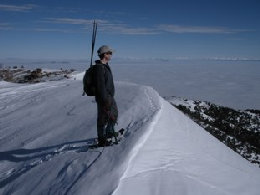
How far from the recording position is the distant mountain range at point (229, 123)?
30.2 m

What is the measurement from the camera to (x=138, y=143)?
672cm

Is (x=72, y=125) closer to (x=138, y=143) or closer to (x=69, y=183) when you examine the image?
(x=138, y=143)

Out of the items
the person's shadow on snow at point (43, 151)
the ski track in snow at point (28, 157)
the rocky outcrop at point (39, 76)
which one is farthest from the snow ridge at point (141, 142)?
the rocky outcrop at point (39, 76)

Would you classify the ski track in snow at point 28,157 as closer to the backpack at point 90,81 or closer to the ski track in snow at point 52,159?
the ski track in snow at point 52,159

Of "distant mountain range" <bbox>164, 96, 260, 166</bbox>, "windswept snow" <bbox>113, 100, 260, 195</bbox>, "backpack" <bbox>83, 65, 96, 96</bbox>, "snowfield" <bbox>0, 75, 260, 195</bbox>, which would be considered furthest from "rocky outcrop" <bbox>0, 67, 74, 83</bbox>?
"backpack" <bbox>83, 65, 96, 96</bbox>

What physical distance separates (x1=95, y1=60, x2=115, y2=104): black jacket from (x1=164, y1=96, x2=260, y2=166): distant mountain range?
905 inches

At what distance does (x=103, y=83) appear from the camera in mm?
6199

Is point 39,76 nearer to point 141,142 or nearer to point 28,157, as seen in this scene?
point 28,157

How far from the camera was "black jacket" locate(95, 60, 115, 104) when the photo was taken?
20.2 feet

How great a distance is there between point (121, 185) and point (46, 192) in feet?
5.09

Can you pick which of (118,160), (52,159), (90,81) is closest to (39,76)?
(52,159)

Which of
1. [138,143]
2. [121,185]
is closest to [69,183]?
[121,185]

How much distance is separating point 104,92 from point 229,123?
3799 cm

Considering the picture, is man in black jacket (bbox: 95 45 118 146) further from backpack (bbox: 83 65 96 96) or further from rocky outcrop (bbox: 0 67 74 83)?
rocky outcrop (bbox: 0 67 74 83)
